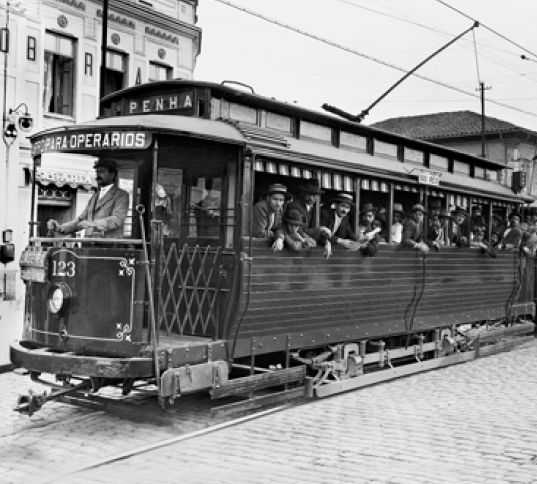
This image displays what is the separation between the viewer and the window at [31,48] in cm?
1622

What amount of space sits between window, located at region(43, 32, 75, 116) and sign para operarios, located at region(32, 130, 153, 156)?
33.6ft

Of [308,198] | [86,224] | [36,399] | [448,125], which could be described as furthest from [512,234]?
[448,125]

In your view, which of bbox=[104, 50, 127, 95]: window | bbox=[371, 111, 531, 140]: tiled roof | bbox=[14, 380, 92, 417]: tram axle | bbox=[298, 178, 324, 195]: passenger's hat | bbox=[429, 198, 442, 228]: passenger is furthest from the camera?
bbox=[371, 111, 531, 140]: tiled roof

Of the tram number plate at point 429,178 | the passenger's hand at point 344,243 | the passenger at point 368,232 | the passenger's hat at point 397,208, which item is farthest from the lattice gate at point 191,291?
the tram number plate at point 429,178

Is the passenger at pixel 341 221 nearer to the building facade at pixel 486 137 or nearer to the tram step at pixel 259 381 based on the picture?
the tram step at pixel 259 381

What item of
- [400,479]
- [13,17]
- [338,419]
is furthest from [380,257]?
[13,17]

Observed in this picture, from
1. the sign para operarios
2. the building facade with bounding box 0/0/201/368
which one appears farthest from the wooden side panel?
the building facade with bounding box 0/0/201/368

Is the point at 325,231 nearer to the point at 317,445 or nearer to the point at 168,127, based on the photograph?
the point at 168,127

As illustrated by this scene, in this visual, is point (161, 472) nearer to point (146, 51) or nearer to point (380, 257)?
point (380, 257)

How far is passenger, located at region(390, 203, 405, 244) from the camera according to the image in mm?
10328

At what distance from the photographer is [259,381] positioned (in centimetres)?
773

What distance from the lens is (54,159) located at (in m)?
16.2

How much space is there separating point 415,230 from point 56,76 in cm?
1013

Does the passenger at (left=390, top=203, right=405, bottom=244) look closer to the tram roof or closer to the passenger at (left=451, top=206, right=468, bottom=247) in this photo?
the tram roof
